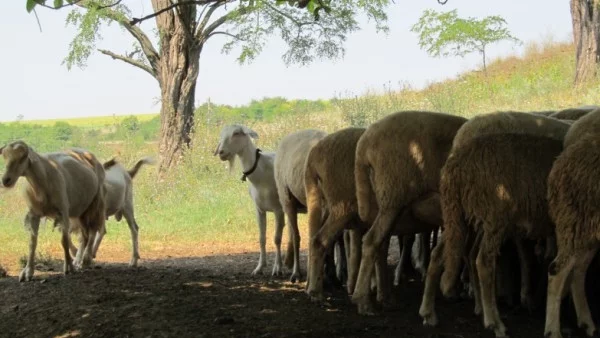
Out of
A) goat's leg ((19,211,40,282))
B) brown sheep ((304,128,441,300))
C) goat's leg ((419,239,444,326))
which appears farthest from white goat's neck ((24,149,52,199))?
goat's leg ((419,239,444,326))

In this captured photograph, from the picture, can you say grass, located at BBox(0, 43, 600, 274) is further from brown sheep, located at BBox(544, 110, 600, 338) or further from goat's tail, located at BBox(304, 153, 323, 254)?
brown sheep, located at BBox(544, 110, 600, 338)

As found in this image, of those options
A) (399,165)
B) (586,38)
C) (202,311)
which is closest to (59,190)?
(202,311)

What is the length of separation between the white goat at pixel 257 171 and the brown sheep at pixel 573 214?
5583mm

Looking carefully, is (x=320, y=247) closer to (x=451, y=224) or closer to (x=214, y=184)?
(x=451, y=224)

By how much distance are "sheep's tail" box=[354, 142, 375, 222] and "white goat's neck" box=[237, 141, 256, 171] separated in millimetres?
4206

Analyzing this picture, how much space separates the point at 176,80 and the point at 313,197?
1512 cm

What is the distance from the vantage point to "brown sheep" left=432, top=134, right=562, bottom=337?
255 inches

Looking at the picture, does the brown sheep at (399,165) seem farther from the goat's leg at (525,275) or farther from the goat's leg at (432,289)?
the goat's leg at (525,275)

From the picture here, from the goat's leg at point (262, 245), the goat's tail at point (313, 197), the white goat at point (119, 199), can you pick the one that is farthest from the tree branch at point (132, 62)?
the goat's tail at point (313, 197)

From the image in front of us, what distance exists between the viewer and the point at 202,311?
7621 mm

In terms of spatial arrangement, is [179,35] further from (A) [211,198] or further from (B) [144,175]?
(A) [211,198]

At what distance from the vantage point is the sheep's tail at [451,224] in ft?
21.9

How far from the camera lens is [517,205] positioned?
21.2 feet

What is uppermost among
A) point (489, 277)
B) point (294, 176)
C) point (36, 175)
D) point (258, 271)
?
point (36, 175)
